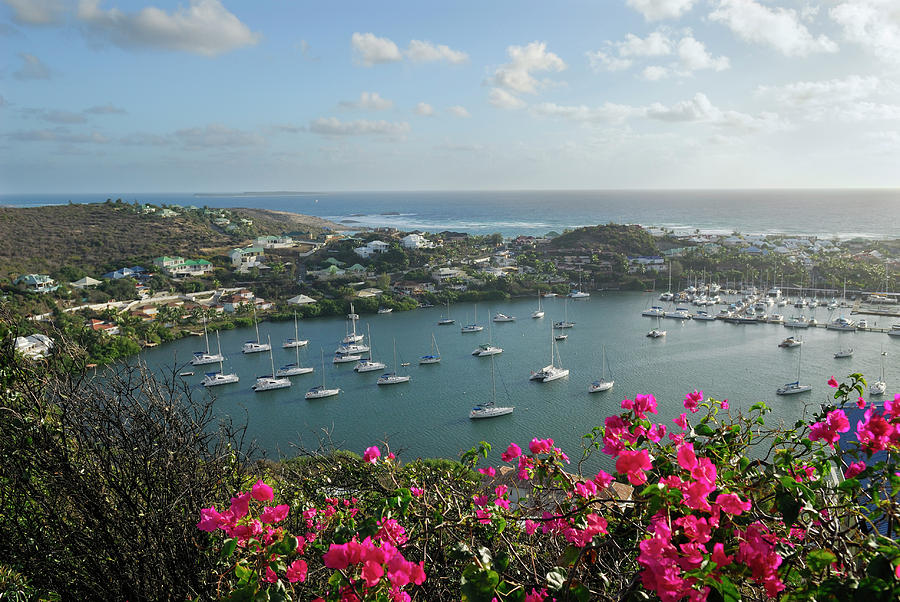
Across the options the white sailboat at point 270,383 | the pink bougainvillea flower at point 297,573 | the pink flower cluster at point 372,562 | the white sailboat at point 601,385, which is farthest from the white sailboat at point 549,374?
the pink flower cluster at point 372,562

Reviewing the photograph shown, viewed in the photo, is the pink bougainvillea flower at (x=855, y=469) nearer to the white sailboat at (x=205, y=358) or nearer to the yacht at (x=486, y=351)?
the yacht at (x=486, y=351)

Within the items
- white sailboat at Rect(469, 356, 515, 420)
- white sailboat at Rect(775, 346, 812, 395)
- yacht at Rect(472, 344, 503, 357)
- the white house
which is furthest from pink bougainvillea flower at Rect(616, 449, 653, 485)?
the white house

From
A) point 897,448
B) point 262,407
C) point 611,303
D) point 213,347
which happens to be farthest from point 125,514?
point 611,303

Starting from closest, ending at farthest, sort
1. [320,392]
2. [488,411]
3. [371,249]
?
[488,411] → [320,392] → [371,249]

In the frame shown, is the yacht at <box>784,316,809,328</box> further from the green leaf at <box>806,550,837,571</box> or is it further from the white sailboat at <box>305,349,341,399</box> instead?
the green leaf at <box>806,550,837,571</box>

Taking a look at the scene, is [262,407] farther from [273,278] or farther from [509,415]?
[273,278]

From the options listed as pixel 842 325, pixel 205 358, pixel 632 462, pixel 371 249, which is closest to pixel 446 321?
pixel 205 358

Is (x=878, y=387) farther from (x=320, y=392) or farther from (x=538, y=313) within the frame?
(x=320, y=392)
